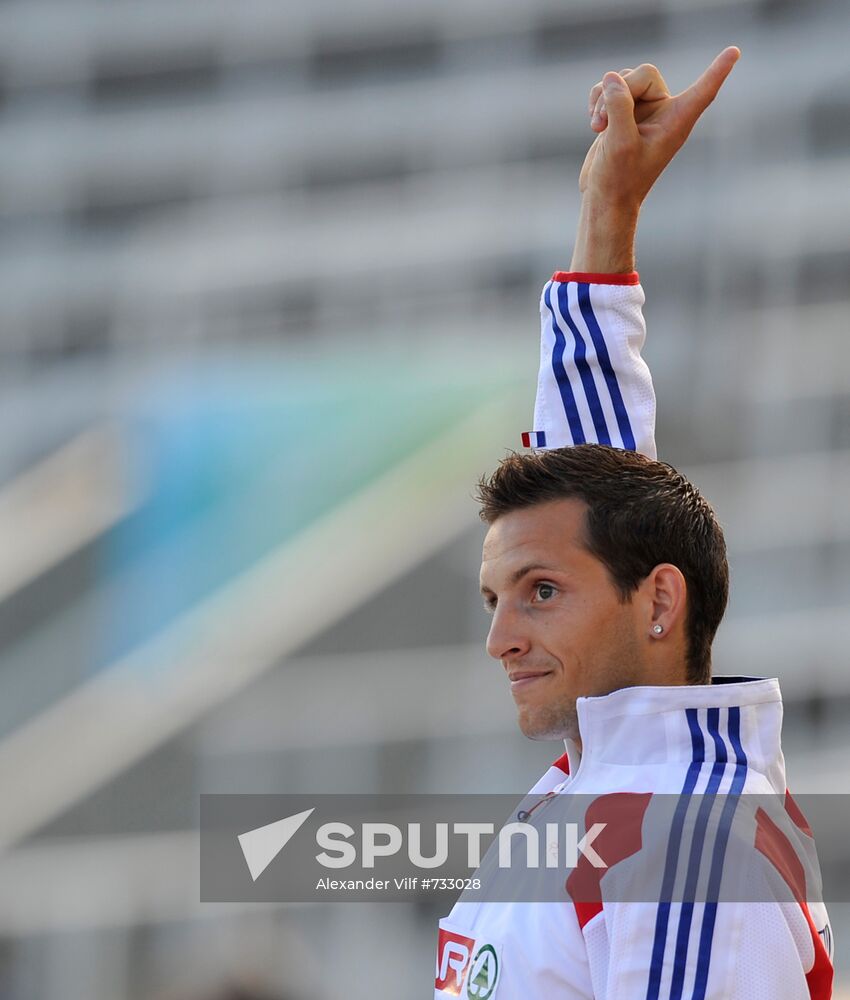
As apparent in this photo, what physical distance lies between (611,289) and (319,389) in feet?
20.3

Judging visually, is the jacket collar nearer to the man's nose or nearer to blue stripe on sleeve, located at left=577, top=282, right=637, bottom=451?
the man's nose

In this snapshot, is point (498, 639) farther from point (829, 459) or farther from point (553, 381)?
point (829, 459)

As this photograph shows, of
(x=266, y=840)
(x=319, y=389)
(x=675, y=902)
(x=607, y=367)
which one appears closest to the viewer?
(x=675, y=902)

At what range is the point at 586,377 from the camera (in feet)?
6.25

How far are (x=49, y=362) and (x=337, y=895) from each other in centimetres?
413

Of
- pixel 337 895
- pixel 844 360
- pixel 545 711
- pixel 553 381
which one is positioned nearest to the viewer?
pixel 545 711

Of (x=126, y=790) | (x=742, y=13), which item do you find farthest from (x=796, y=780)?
(x=742, y=13)

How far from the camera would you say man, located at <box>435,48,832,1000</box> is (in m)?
1.31

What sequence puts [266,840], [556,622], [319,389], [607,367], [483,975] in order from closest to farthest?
[483,975]
[556,622]
[607,367]
[266,840]
[319,389]

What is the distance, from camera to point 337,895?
5.64 m

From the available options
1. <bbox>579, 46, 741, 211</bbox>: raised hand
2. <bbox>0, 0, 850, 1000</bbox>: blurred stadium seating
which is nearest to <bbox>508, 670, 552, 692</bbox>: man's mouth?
<bbox>579, 46, 741, 211</bbox>: raised hand

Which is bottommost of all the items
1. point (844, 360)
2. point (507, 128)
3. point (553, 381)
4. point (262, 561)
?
point (553, 381)

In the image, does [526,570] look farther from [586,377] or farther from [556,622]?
[586,377]

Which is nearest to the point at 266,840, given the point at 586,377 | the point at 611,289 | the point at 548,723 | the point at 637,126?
the point at 548,723
